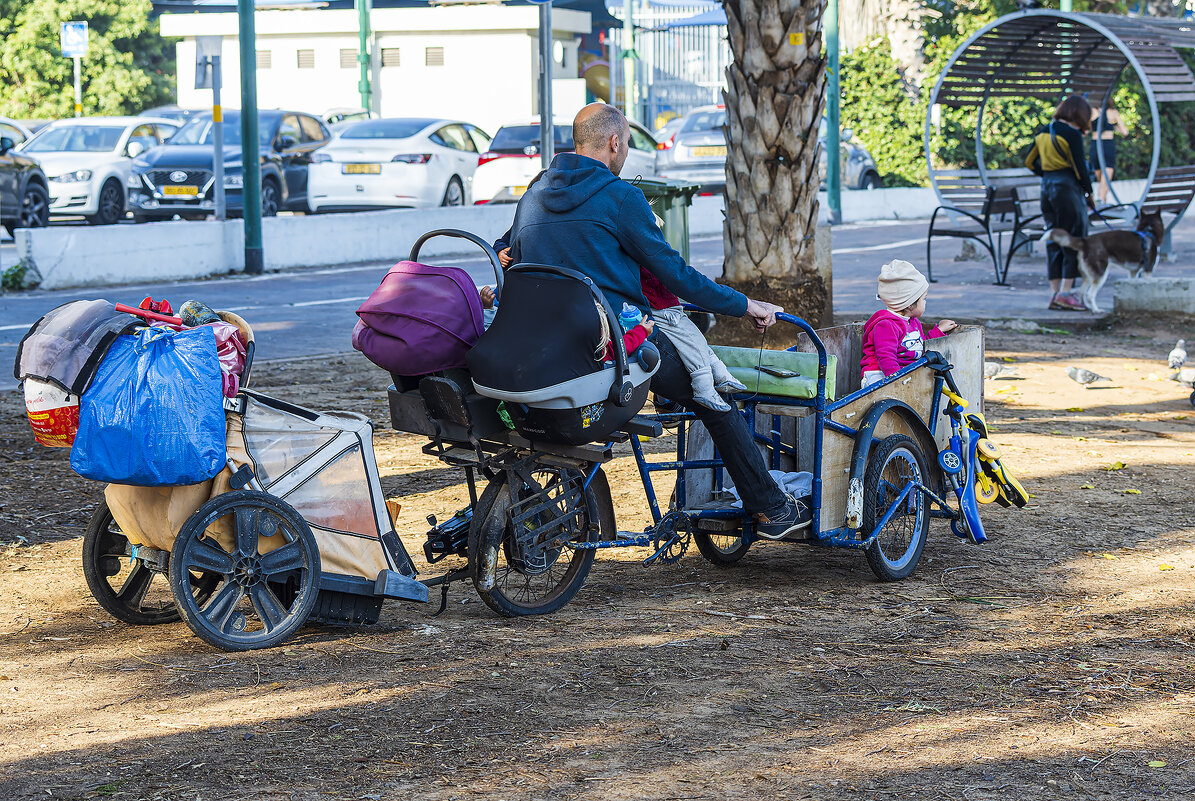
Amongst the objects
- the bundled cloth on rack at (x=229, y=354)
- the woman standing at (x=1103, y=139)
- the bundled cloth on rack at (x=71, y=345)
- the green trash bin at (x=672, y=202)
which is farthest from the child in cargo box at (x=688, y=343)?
the woman standing at (x=1103, y=139)

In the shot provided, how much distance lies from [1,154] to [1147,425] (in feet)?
51.9

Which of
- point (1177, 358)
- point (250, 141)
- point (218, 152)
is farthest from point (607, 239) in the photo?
point (218, 152)

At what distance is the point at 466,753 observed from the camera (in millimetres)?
3775

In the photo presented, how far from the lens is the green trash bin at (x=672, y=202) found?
11.2m

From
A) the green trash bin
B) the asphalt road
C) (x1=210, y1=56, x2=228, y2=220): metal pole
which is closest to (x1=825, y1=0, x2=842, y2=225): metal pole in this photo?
the asphalt road

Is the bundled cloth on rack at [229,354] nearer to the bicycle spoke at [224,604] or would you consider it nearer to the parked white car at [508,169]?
the bicycle spoke at [224,604]

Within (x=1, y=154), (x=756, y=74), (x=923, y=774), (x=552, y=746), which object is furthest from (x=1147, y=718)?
(x=1, y=154)

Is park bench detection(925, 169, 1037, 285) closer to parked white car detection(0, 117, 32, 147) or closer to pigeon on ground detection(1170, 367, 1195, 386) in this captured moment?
pigeon on ground detection(1170, 367, 1195, 386)

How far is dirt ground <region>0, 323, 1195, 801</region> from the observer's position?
11.9 feet

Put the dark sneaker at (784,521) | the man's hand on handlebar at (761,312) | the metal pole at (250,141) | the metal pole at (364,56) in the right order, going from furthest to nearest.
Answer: the metal pole at (364,56), the metal pole at (250,141), the dark sneaker at (784,521), the man's hand on handlebar at (761,312)

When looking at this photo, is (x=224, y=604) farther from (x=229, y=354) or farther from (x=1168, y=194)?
(x=1168, y=194)

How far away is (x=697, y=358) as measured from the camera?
4.94 meters

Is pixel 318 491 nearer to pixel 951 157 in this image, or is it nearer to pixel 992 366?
pixel 992 366

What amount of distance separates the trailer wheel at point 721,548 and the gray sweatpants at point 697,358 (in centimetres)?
89
